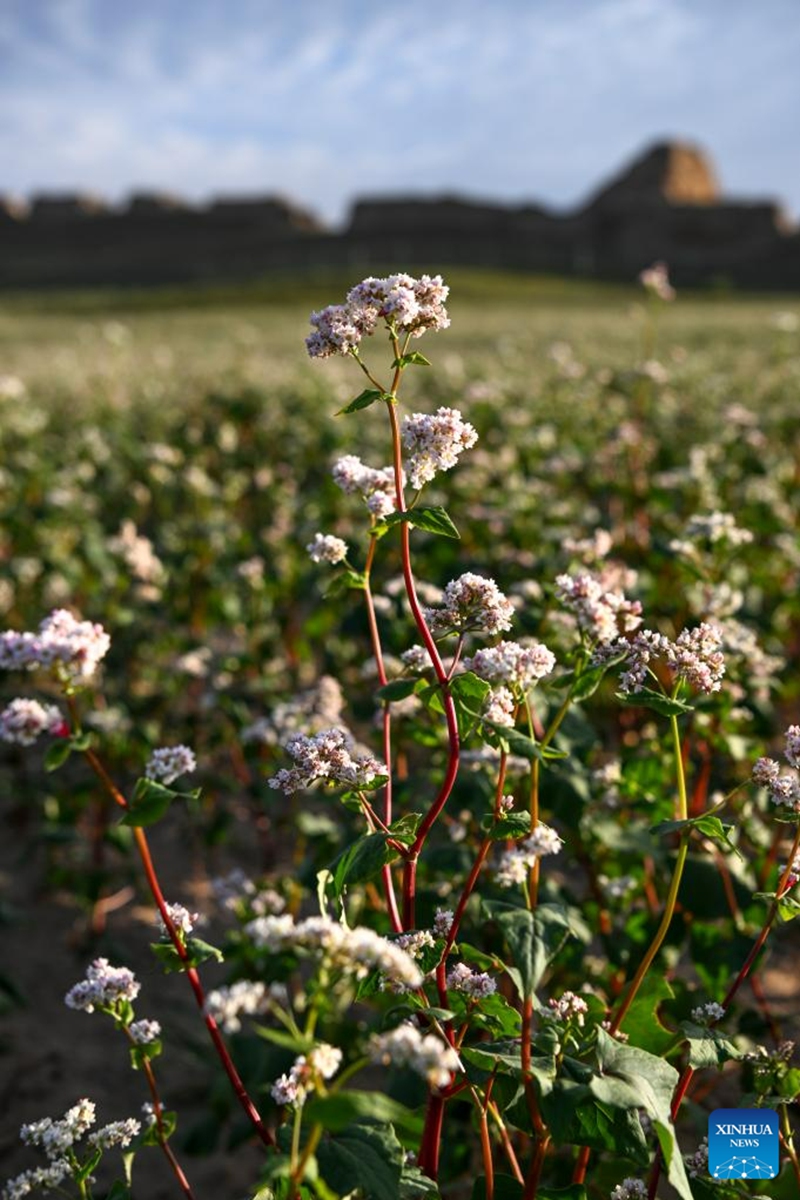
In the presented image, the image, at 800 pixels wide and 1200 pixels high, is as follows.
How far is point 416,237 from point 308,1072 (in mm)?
98758

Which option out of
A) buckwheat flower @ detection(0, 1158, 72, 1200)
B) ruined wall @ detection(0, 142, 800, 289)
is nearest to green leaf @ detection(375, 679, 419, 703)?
buckwheat flower @ detection(0, 1158, 72, 1200)

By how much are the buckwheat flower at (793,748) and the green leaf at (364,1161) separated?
1099mm

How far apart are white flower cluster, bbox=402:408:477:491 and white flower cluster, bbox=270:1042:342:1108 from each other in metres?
1.12

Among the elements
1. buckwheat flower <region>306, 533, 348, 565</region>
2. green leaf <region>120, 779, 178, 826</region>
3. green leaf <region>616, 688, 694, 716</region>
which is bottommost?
green leaf <region>120, 779, 178, 826</region>

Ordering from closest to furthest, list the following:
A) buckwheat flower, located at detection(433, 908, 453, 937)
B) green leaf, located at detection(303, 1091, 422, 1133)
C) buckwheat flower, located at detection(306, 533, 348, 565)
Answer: green leaf, located at detection(303, 1091, 422, 1133)
buckwheat flower, located at detection(433, 908, 453, 937)
buckwheat flower, located at detection(306, 533, 348, 565)

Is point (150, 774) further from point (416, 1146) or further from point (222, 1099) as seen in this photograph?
point (222, 1099)

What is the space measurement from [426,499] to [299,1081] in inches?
226

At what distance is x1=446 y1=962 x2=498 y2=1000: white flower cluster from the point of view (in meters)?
2.07

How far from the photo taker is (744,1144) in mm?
2354

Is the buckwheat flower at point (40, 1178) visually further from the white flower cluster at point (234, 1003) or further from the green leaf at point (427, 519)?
the green leaf at point (427, 519)

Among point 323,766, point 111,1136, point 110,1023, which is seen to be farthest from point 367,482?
point 110,1023

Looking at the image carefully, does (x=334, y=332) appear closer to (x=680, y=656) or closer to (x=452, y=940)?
(x=680, y=656)

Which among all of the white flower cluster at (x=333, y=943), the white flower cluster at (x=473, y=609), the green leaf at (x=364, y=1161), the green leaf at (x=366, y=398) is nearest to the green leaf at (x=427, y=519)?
the white flower cluster at (x=473, y=609)

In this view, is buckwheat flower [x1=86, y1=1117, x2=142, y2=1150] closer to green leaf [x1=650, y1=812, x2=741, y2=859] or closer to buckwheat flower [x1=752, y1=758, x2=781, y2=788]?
green leaf [x1=650, y1=812, x2=741, y2=859]
